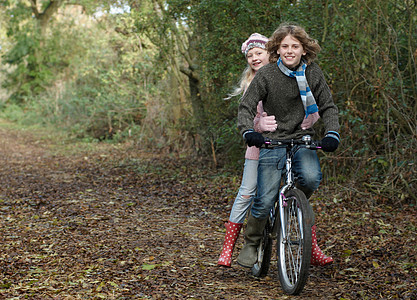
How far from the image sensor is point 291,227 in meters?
3.91

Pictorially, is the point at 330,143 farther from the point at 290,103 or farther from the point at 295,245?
the point at 295,245

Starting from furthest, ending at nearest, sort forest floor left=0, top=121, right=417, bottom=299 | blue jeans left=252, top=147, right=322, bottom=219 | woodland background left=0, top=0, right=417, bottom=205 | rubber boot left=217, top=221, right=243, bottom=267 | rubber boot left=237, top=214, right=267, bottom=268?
woodland background left=0, top=0, right=417, bottom=205 < rubber boot left=217, top=221, right=243, bottom=267 < rubber boot left=237, top=214, right=267, bottom=268 < forest floor left=0, top=121, right=417, bottom=299 < blue jeans left=252, top=147, right=322, bottom=219

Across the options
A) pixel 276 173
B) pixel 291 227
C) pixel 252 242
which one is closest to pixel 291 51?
pixel 276 173

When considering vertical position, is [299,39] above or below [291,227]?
above

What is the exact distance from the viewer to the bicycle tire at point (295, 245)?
3562mm

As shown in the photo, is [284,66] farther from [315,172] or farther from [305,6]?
[305,6]

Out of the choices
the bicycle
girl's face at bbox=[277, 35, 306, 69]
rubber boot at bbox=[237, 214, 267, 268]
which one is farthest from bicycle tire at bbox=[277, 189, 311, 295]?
girl's face at bbox=[277, 35, 306, 69]

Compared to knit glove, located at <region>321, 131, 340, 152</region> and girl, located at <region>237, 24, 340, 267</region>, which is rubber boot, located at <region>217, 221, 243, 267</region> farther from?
knit glove, located at <region>321, 131, 340, 152</region>

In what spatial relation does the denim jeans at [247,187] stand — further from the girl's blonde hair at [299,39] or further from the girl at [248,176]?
the girl's blonde hair at [299,39]

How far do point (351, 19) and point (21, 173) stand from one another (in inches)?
288

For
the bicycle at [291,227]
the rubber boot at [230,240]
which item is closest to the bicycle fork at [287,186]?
the bicycle at [291,227]

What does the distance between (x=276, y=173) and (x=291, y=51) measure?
0.94 metres

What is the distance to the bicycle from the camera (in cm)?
358

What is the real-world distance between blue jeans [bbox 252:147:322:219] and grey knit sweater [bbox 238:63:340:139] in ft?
0.53
